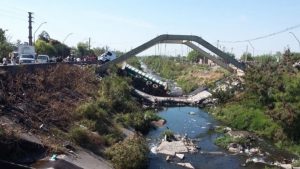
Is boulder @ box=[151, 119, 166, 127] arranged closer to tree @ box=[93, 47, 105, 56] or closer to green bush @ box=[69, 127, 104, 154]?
green bush @ box=[69, 127, 104, 154]

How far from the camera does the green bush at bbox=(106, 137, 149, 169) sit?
25.9m

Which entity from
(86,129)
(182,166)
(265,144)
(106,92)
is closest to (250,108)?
(265,144)

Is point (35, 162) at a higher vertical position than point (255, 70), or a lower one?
lower

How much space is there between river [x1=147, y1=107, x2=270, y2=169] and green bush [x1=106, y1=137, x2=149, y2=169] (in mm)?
1844

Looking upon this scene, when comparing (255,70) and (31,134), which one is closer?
(31,134)

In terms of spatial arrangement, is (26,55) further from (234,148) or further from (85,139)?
(85,139)

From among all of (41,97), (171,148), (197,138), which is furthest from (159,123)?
(41,97)

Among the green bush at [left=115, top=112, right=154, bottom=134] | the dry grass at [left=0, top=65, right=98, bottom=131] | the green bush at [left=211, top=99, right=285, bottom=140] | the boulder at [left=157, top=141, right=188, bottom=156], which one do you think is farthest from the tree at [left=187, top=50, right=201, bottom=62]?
the boulder at [left=157, top=141, right=188, bottom=156]

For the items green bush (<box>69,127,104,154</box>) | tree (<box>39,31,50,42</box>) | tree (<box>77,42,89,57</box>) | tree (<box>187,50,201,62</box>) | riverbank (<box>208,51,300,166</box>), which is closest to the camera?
green bush (<box>69,127,104,154</box>)

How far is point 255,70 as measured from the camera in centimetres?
5156

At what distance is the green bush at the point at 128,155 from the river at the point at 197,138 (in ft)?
6.05

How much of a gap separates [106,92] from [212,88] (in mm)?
30291

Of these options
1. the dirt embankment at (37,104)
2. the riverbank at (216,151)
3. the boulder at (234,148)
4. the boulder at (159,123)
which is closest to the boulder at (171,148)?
the riverbank at (216,151)

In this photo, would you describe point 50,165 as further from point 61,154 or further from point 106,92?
point 106,92
